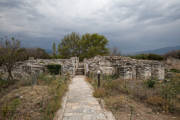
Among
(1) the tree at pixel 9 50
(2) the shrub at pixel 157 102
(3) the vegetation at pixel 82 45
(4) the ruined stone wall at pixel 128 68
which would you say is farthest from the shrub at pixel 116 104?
(3) the vegetation at pixel 82 45

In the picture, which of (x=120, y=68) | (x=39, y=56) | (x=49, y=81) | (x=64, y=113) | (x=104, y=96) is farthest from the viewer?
(x=39, y=56)

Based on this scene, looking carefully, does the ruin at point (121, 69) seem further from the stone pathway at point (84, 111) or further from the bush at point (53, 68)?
the stone pathway at point (84, 111)

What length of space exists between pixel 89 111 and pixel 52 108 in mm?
1106

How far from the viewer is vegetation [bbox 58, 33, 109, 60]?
2545 cm

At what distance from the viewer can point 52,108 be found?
10.4 ft

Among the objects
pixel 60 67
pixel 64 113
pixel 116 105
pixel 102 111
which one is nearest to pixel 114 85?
pixel 116 105

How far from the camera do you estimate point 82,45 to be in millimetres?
25719

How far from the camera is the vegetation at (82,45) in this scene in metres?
25.5

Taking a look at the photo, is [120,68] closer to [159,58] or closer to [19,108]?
[19,108]

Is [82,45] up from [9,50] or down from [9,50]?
up

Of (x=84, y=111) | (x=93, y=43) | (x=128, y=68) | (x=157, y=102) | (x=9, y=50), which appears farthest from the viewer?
(x=93, y=43)

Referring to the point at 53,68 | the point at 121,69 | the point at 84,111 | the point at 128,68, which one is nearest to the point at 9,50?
the point at 53,68

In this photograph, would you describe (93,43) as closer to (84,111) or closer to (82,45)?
(82,45)

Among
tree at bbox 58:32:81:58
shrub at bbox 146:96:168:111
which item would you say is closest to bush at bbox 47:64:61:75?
shrub at bbox 146:96:168:111
